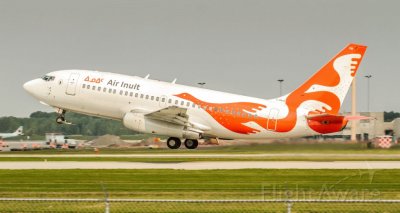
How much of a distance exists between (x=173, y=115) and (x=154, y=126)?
2.02m

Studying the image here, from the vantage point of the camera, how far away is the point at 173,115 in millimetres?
61375

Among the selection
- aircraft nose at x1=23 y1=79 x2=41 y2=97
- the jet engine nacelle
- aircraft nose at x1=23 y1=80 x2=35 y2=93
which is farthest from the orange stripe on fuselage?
aircraft nose at x1=23 y1=80 x2=35 y2=93

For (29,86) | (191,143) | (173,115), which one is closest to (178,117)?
(173,115)

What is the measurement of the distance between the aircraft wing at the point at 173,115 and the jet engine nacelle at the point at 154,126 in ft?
1.23

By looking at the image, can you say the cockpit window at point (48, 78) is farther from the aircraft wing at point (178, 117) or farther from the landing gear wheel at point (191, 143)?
the landing gear wheel at point (191, 143)

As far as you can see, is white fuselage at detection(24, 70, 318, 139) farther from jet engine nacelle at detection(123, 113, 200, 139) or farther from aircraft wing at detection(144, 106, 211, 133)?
jet engine nacelle at detection(123, 113, 200, 139)

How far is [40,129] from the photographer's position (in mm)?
115500

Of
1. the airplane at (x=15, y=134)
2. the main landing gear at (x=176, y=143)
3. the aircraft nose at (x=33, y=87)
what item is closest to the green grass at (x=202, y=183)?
the main landing gear at (x=176, y=143)

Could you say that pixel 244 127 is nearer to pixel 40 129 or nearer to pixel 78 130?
pixel 40 129

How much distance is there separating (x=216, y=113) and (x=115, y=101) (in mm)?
7791

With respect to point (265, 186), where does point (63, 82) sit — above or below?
above

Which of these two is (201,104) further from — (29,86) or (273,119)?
(29,86)

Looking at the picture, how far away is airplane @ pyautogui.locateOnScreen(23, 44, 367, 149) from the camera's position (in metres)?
59.9

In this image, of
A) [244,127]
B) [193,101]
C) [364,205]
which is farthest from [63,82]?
[364,205]
